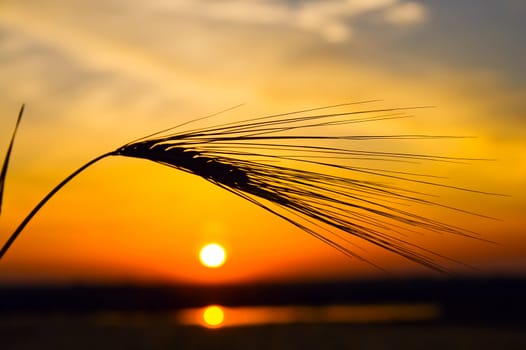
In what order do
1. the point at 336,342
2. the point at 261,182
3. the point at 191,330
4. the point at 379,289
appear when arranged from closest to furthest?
1. the point at 261,182
2. the point at 336,342
3. the point at 191,330
4. the point at 379,289

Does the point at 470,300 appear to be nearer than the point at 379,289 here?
Yes

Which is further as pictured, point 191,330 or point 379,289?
point 379,289

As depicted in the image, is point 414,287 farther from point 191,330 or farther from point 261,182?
point 261,182

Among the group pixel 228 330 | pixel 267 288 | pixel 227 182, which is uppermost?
pixel 227 182

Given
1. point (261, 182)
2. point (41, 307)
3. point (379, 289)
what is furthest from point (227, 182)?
point (379, 289)

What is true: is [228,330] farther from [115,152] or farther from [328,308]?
[328,308]

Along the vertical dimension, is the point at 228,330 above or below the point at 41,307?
above

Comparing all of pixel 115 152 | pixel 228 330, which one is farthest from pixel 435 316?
pixel 115 152

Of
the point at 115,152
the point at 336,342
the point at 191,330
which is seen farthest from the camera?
the point at 191,330

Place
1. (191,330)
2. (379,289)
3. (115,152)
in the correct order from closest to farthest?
(115,152) < (191,330) < (379,289)
